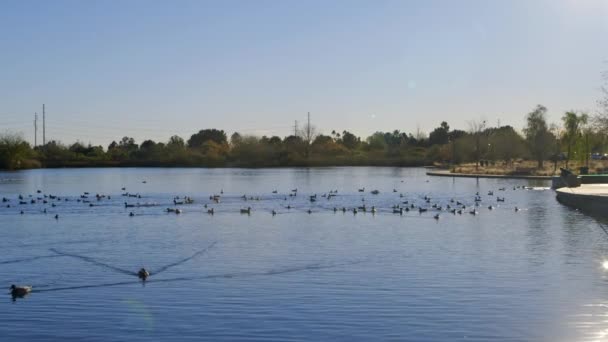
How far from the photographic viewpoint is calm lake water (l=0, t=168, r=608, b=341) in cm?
1467

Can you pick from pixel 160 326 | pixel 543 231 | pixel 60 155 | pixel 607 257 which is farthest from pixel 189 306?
pixel 60 155

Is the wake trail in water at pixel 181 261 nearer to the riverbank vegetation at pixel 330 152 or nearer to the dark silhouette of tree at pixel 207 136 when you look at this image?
the riverbank vegetation at pixel 330 152

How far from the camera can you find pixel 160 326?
14906 millimetres

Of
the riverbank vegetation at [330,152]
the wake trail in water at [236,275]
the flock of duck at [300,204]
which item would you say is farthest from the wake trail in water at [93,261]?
the riverbank vegetation at [330,152]

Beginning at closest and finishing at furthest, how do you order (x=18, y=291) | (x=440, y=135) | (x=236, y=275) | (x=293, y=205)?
(x=18, y=291) → (x=236, y=275) → (x=293, y=205) → (x=440, y=135)

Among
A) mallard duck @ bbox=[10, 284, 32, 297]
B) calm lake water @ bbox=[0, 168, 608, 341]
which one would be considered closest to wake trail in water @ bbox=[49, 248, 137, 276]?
calm lake water @ bbox=[0, 168, 608, 341]

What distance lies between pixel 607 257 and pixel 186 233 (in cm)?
1525

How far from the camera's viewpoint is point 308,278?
19.6 m

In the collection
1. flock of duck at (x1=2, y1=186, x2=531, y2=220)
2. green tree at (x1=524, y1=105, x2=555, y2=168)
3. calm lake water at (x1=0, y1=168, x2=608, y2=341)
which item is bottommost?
calm lake water at (x1=0, y1=168, x2=608, y2=341)

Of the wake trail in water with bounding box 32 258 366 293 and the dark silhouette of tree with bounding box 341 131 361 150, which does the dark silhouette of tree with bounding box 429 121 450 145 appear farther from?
the wake trail in water with bounding box 32 258 366 293

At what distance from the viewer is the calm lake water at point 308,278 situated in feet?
48.1

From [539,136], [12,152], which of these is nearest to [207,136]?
[12,152]

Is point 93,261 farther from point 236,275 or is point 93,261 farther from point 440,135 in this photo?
point 440,135

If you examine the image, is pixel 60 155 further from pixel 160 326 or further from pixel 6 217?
pixel 160 326
